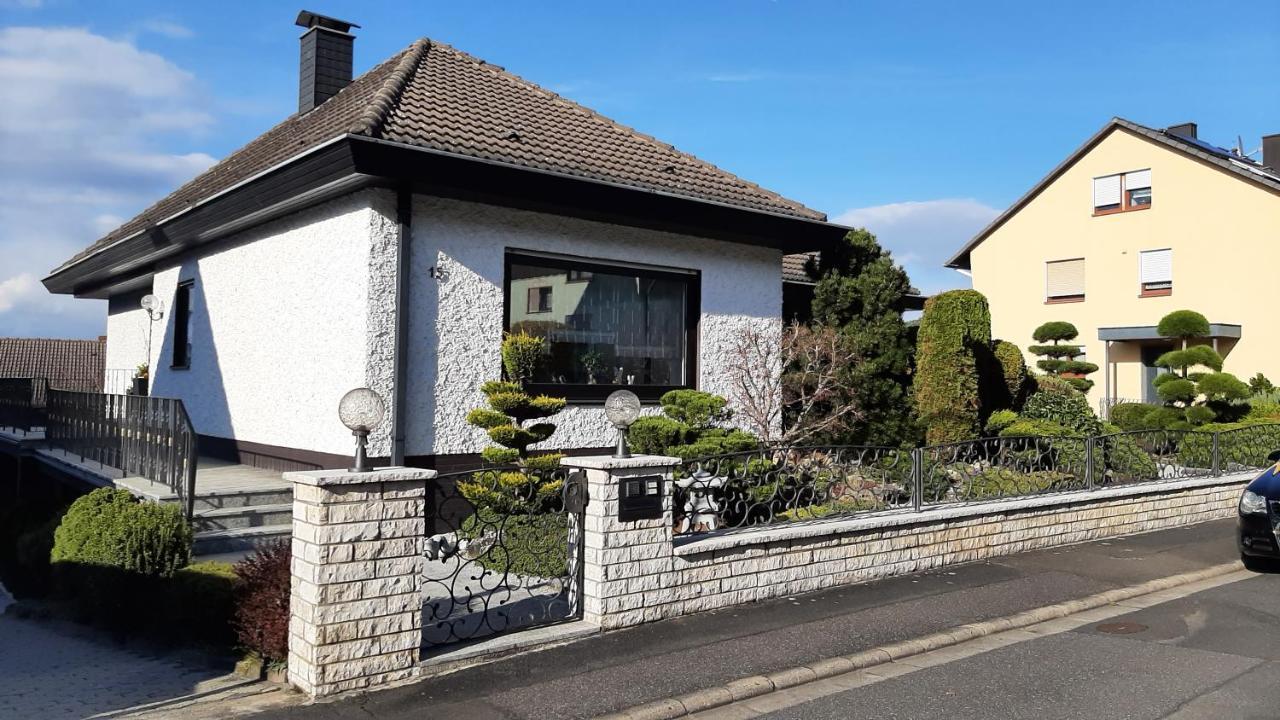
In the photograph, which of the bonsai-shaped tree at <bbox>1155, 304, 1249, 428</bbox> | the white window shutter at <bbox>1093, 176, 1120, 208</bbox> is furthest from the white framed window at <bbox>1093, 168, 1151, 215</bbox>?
the bonsai-shaped tree at <bbox>1155, 304, 1249, 428</bbox>

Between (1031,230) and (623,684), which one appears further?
(1031,230)

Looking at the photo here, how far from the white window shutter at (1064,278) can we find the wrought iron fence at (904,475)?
17.5 meters

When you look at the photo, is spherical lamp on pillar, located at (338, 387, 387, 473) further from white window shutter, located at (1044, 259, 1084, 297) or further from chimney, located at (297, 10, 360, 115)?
white window shutter, located at (1044, 259, 1084, 297)

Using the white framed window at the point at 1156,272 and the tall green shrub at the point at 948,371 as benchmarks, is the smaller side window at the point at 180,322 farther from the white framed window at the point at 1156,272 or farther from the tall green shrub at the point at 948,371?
the white framed window at the point at 1156,272

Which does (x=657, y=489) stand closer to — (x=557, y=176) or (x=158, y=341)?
(x=557, y=176)

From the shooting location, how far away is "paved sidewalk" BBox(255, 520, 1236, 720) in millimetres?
5113

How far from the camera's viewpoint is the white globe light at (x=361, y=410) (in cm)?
552

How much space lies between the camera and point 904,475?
29.8 ft

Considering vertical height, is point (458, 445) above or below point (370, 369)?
below

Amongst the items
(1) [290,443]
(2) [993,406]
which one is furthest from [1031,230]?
(1) [290,443]

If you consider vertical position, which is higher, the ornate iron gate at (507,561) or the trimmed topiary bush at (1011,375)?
the trimmed topiary bush at (1011,375)

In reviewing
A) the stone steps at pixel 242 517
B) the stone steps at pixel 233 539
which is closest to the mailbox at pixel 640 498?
the stone steps at pixel 233 539

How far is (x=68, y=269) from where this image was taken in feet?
55.4

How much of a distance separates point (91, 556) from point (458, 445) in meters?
3.62
